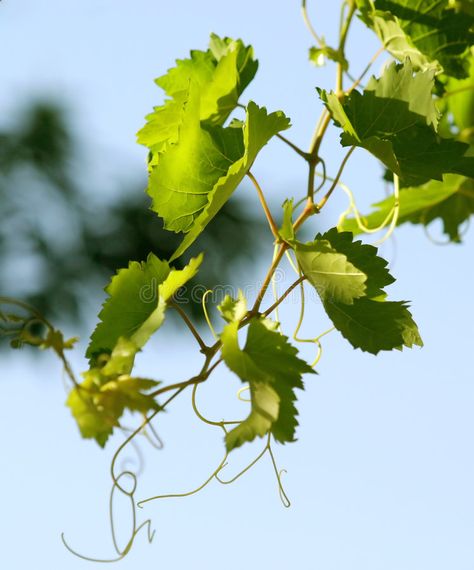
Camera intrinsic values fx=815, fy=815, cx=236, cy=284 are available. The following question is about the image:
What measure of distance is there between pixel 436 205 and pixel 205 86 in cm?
52

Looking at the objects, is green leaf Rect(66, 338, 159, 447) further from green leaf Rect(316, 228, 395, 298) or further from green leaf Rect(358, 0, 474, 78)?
green leaf Rect(358, 0, 474, 78)

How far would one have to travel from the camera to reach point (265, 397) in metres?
0.39

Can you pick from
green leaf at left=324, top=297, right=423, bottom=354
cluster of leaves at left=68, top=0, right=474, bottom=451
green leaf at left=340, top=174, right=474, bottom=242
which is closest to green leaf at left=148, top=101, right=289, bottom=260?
cluster of leaves at left=68, top=0, right=474, bottom=451

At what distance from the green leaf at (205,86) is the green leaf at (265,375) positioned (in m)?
0.18

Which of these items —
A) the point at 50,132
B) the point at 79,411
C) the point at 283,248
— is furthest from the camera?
the point at 50,132

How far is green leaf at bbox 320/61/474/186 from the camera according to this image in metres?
0.52

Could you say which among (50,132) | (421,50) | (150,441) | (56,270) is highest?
(421,50)

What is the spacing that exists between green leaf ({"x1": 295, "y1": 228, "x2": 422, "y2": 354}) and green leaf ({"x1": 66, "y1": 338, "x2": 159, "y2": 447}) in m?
0.14

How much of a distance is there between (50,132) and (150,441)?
2.52 metres

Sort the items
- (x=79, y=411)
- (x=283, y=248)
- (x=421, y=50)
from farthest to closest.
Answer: (x=421, y=50), (x=283, y=248), (x=79, y=411)

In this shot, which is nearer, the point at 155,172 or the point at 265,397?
the point at 265,397

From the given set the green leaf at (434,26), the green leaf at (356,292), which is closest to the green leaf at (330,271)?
the green leaf at (356,292)

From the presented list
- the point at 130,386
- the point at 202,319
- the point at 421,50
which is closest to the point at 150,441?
the point at 130,386

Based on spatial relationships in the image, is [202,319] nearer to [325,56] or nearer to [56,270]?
[56,270]
